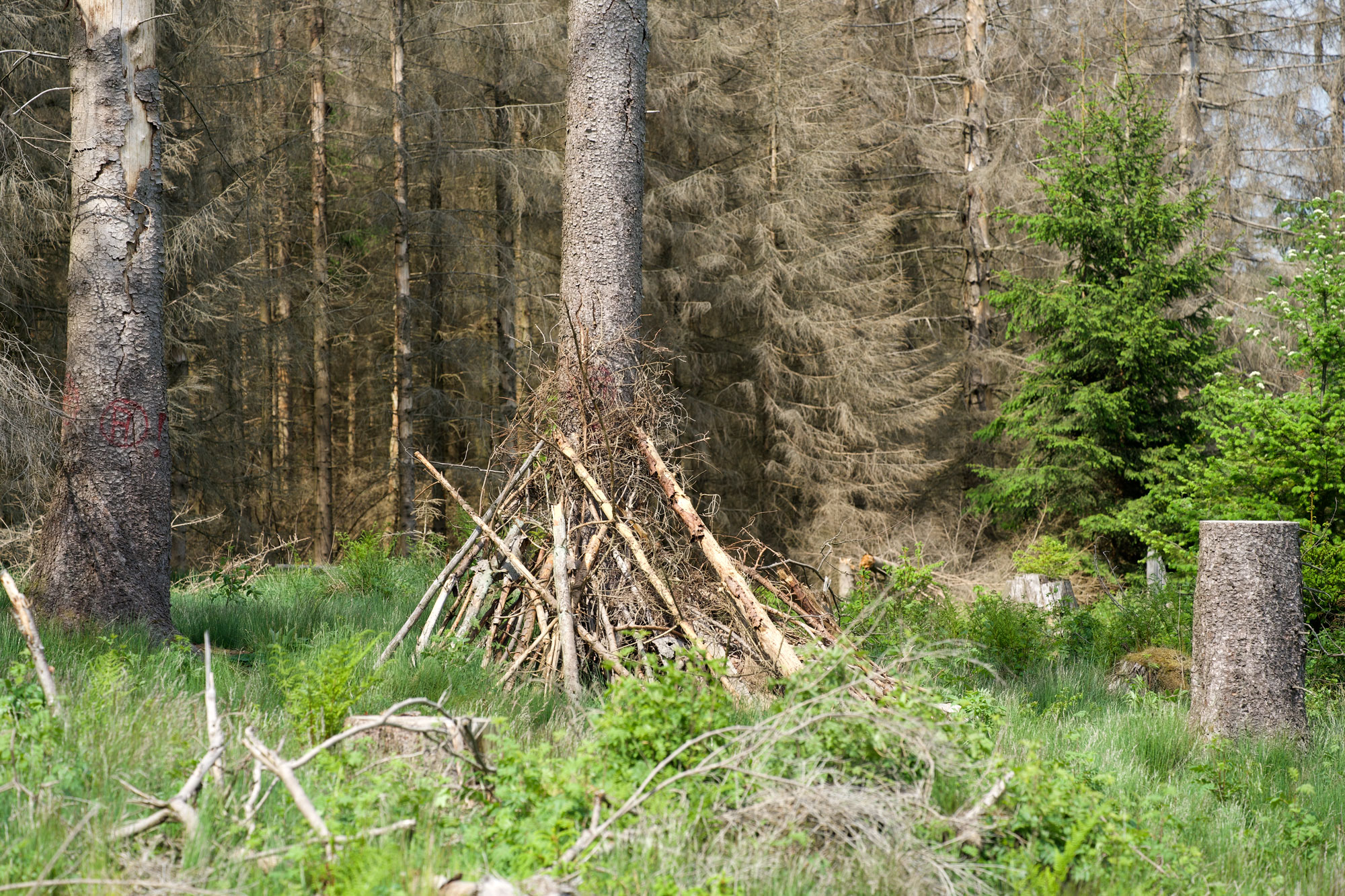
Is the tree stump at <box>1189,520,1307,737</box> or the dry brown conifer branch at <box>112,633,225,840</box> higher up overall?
the dry brown conifer branch at <box>112,633,225,840</box>

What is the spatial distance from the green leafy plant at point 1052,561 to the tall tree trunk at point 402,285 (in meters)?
9.28

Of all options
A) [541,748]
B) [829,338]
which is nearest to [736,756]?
[541,748]

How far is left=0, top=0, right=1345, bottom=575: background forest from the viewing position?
14.4 metres

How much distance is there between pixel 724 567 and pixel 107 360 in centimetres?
369

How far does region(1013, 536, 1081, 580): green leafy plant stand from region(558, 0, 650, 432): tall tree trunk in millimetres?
8197

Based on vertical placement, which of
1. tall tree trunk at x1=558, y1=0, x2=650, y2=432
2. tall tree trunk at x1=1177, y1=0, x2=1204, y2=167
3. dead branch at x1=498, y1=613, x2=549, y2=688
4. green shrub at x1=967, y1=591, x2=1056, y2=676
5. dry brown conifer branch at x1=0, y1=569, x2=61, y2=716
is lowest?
green shrub at x1=967, y1=591, x2=1056, y2=676

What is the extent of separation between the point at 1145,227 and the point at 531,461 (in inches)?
393

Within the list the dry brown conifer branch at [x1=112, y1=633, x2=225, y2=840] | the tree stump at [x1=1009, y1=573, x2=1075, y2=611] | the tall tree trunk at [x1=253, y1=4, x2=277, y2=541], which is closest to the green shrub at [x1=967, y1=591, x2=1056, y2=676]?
the tree stump at [x1=1009, y1=573, x2=1075, y2=611]

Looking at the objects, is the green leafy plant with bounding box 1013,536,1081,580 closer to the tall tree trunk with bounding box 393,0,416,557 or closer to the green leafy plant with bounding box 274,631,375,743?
the tall tree trunk with bounding box 393,0,416,557

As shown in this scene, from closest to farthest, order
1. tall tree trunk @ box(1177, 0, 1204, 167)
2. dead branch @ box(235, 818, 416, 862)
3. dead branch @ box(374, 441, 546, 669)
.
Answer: dead branch @ box(235, 818, 416, 862), dead branch @ box(374, 441, 546, 669), tall tree trunk @ box(1177, 0, 1204, 167)

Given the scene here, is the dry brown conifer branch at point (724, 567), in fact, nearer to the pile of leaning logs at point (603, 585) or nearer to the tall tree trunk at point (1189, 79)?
the pile of leaning logs at point (603, 585)

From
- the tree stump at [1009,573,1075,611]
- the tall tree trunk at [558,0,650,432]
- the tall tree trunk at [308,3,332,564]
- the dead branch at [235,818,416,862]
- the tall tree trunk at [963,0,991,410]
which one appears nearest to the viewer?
the dead branch at [235,818,416,862]

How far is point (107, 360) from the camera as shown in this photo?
514 cm

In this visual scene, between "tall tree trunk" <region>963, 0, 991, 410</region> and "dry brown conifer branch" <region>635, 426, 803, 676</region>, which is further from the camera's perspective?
"tall tree trunk" <region>963, 0, 991, 410</region>
